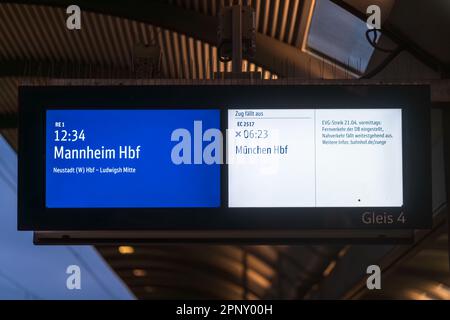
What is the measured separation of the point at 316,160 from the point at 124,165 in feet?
4.33

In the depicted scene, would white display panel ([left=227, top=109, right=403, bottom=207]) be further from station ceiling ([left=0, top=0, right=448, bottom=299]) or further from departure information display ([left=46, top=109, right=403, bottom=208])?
station ceiling ([left=0, top=0, right=448, bottom=299])

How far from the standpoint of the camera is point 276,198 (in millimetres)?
6875

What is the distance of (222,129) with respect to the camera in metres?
6.91

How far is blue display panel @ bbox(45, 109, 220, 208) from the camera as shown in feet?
22.5

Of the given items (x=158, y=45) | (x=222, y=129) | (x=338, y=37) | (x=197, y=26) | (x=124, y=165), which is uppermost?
(x=197, y=26)

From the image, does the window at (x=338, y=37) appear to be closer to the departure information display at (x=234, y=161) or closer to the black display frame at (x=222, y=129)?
the black display frame at (x=222, y=129)

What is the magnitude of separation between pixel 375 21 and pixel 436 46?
3.07 ft

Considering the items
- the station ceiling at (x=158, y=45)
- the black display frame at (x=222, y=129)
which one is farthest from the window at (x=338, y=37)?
the black display frame at (x=222, y=129)

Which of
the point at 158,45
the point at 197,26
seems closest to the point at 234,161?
the point at 158,45

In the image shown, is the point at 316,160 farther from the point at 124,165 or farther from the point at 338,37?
the point at 338,37

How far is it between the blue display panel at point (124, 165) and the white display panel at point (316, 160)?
0.68 ft

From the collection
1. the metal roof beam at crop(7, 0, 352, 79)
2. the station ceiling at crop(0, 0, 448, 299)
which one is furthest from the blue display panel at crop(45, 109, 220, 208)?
the metal roof beam at crop(7, 0, 352, 79)

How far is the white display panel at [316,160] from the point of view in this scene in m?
6.86

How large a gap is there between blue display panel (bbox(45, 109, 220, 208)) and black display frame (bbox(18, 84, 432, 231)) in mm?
56
